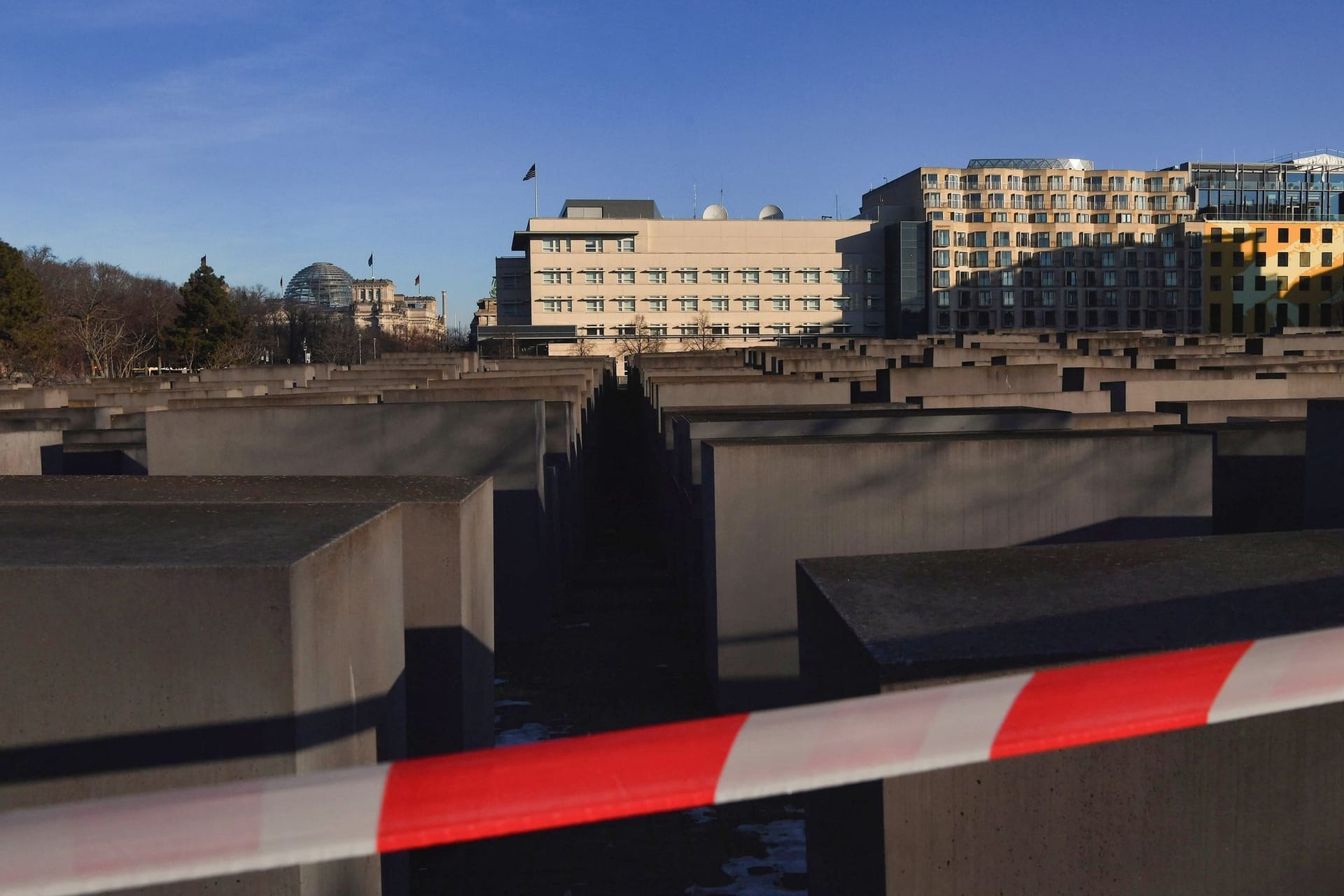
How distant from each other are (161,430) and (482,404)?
2790mm

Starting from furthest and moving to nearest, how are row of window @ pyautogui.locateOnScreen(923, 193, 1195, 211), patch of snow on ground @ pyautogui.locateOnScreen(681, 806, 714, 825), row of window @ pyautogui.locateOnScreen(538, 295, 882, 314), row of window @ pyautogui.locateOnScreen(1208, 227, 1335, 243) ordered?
row of window @ pyautogui.locateOnScreen(923, 193, 1195, 211) → row of window @ pyautogui.locateOnScreen(1208, 227, 1335, 243) → row of window @ pyautogui.locateOnScreen(538, 295, 882, 314) → patch of snow on ground @ pyautogui.locateOnScreen(681, 806, 714, 825)

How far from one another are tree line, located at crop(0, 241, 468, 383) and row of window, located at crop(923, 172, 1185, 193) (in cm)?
5453

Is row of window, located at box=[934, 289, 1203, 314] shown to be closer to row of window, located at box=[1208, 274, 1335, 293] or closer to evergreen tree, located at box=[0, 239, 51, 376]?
row of window, located at box=[1208, 274, 1335, 293]

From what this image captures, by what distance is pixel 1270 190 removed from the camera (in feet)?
352

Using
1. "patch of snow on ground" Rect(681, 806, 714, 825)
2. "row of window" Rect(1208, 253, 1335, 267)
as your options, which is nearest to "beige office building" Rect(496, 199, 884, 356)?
"row of window" Rect(1208, 253, 1335, 267)

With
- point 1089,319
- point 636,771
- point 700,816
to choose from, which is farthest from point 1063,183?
point 636,771

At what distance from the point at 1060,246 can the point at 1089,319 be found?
715 centimetres

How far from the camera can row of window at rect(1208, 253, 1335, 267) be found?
102438 mm

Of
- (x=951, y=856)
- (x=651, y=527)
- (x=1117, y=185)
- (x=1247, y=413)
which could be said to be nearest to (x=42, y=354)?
(x=651, y=527)

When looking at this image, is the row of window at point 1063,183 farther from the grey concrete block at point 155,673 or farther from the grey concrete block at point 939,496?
the grey concrete block at point 155,673

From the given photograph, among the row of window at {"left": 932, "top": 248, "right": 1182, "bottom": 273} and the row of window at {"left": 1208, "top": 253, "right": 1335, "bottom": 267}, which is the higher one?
the row of window at {"left": 932, "top": 248, "right": 1182, "bottom": 273}

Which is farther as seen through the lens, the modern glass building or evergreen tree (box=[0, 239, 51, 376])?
the modern glass building

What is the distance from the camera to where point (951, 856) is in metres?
3.33

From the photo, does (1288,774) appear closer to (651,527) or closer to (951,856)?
(951,856)
